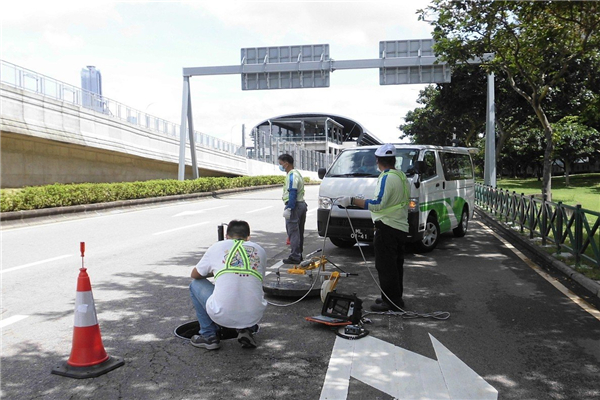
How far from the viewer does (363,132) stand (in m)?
112

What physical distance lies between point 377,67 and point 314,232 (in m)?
12.2

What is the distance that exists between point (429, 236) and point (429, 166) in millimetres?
1337

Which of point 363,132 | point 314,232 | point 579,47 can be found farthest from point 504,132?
point 363,132

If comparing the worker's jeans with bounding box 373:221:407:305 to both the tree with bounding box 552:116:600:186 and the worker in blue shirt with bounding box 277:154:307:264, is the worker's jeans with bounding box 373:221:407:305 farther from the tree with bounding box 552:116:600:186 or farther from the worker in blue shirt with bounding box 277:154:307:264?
the tree with bounding box 552:116:600:186

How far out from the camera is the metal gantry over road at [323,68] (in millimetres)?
23391

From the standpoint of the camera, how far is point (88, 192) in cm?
1883

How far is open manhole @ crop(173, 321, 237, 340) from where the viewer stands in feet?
16.2

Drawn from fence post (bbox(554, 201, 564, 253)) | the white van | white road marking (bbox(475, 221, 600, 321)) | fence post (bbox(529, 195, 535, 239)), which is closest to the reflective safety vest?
the white van

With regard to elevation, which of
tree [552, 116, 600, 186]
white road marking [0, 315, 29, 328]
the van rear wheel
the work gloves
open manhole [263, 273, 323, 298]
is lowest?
white road marking [0, 315, 29, 328]

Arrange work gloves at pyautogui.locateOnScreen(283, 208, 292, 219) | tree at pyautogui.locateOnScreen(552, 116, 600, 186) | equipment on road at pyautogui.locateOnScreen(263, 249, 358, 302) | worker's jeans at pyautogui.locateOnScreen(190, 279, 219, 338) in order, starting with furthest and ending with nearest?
1. tree at pyautogui.locateOnScreen(552, 116, 600, 186)
2. work gloves at pyautogui.locateOnScreen(283, 208, 292, 219)
3. equipment on road at pyautogui.locateOnScreen(263, 249, 358, 302)
4. worker's jeans at pyautogui.locateOnScreen(190, 279, 219, 338)

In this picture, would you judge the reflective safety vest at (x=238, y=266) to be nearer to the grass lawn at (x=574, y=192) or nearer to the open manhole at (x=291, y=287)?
the open manhole at (x=291, y=287)

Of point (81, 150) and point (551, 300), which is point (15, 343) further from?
point (81, 150)

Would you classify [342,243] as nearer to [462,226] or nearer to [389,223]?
[462,226]

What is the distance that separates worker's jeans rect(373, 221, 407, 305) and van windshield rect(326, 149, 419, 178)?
3.53m
